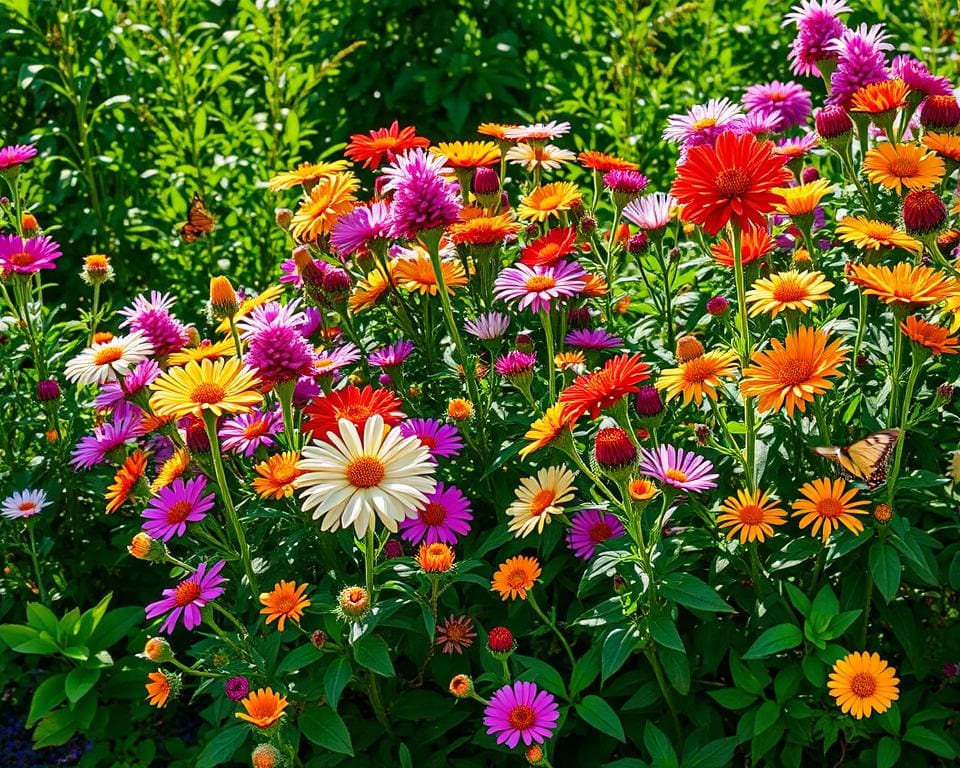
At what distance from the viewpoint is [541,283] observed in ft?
6.82

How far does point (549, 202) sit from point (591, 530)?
731 mm

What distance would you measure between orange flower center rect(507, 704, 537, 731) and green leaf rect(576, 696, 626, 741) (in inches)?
4.4

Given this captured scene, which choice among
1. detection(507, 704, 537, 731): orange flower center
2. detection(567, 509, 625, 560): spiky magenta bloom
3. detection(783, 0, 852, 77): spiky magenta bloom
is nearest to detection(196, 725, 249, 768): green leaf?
detection(507, 704, 537, 731): orange flower center

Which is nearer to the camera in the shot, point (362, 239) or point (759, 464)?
point (759, 464)

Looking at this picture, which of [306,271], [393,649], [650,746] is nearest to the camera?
[650,746]

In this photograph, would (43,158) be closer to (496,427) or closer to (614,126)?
(614,126)

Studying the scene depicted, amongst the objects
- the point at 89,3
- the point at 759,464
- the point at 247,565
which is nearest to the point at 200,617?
the point at 247,565

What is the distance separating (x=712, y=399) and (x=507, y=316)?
63 cm

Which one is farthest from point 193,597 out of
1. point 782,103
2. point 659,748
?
point 782,103

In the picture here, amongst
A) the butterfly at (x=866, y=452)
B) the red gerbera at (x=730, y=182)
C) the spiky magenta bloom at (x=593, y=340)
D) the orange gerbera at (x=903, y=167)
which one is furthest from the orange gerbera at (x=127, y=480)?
the orange gerbera at (x=903, y=167)

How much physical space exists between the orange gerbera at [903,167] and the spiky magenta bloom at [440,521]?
3.38 ft

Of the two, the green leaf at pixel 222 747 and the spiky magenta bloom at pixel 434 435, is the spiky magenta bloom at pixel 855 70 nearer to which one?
the spiky magenta bloom at pixel 434 435

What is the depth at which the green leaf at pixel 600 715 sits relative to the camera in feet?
6.06

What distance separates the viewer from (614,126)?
13.4 ft
